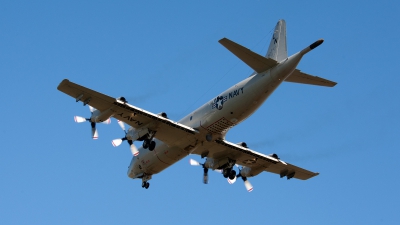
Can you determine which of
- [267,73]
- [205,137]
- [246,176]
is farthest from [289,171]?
[267,73]

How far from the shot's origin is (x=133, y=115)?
50.8 m

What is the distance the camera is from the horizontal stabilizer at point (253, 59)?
46.9 meters

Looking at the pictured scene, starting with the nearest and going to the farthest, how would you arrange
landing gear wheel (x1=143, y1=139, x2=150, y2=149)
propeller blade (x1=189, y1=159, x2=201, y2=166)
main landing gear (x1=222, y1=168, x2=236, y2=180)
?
landing gear wheel (x1=143, y1=139, x2=150, y2=149) < main landing gear (x1=222, y1=168, x2=236, y2=180) < propeller blade (x1=189, y1=159, x2=201, y2=166)

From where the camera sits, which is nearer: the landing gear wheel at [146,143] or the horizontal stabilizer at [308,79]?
the horizontal stabilizer at [308,79]

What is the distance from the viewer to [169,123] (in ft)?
168

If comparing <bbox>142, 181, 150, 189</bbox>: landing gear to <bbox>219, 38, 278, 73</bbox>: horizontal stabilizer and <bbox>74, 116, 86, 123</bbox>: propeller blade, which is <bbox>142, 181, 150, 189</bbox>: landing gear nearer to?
<bbox>74, 116, 86, 123</bbox>: propeller blade

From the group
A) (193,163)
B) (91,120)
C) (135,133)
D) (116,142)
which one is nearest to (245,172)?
(193,163)

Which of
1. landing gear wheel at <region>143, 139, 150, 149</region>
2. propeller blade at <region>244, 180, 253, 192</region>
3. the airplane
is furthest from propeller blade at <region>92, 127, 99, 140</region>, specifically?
propeller blade at <region>244, 180, 253, 192</region>

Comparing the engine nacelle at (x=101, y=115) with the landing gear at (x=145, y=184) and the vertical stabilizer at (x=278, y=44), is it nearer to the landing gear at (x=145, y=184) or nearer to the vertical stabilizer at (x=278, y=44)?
the landing gear at (x=145, y=184)

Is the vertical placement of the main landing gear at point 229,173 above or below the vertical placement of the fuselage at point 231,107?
below

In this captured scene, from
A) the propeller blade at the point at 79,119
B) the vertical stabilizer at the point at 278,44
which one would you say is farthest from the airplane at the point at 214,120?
the propeller blade at the point at 79,119

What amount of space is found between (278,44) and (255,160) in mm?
10754

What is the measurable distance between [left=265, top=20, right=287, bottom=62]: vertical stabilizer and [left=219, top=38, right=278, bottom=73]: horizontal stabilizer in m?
2.41

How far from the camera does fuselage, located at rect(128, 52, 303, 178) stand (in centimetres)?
4734
